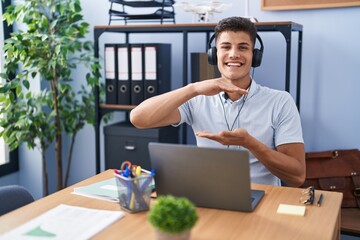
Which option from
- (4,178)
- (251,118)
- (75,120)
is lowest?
(4,178)

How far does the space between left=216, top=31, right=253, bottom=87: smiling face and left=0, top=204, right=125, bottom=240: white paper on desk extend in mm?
840

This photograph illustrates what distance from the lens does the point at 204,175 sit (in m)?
1.18

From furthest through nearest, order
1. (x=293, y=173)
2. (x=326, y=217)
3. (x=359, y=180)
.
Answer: (x=359, y=180), (x=293, y=173), (x=326, y=217)

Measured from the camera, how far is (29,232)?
1.09 metres

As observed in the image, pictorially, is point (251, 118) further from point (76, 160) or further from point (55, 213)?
point (76, 160)

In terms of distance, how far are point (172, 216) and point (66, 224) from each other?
375 millimetres

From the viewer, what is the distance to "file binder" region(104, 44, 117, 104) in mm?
2613

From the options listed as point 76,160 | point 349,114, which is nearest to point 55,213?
point 349,114

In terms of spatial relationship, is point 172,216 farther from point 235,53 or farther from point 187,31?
point 187,31

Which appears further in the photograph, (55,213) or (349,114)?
(349,114)

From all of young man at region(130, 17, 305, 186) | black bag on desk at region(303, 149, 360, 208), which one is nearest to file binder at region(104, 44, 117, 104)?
young man at region(130, 17, 305, 186)

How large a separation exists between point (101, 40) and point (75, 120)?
59cm

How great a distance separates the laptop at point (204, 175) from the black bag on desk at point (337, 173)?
1186 millimetres

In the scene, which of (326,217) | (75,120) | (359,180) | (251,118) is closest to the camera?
(326,217)
